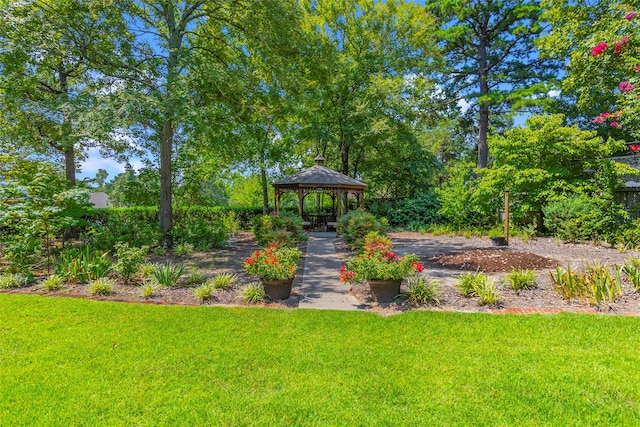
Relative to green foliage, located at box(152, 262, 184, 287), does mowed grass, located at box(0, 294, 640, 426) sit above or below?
below

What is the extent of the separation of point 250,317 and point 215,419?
1.97 meters

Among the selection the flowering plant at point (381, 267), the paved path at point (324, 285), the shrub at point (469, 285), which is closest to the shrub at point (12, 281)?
the paved path at point (324, 285)

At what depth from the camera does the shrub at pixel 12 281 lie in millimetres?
5617

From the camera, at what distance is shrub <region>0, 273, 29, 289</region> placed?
5.62m

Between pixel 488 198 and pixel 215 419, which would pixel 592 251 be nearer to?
pixel 488 198

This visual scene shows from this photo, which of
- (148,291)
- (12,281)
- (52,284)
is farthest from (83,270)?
(148,291)

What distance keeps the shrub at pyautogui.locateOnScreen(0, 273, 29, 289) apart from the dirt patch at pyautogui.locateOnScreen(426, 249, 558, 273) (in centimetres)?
784

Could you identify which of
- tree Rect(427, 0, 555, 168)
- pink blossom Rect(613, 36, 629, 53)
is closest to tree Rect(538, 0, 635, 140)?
pink blossom Rect(613, 36, 629, 53)

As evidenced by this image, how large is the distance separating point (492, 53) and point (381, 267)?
58.3ft

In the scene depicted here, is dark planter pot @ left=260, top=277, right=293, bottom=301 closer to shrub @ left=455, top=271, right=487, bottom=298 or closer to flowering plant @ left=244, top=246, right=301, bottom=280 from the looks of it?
flowering plant @ left=244, top=246, right=301, bottom=280

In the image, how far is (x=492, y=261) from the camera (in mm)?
7219

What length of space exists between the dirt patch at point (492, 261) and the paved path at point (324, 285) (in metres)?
2.36

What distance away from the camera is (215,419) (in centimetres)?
225

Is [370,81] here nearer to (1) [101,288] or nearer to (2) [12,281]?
(1) [101,288]
